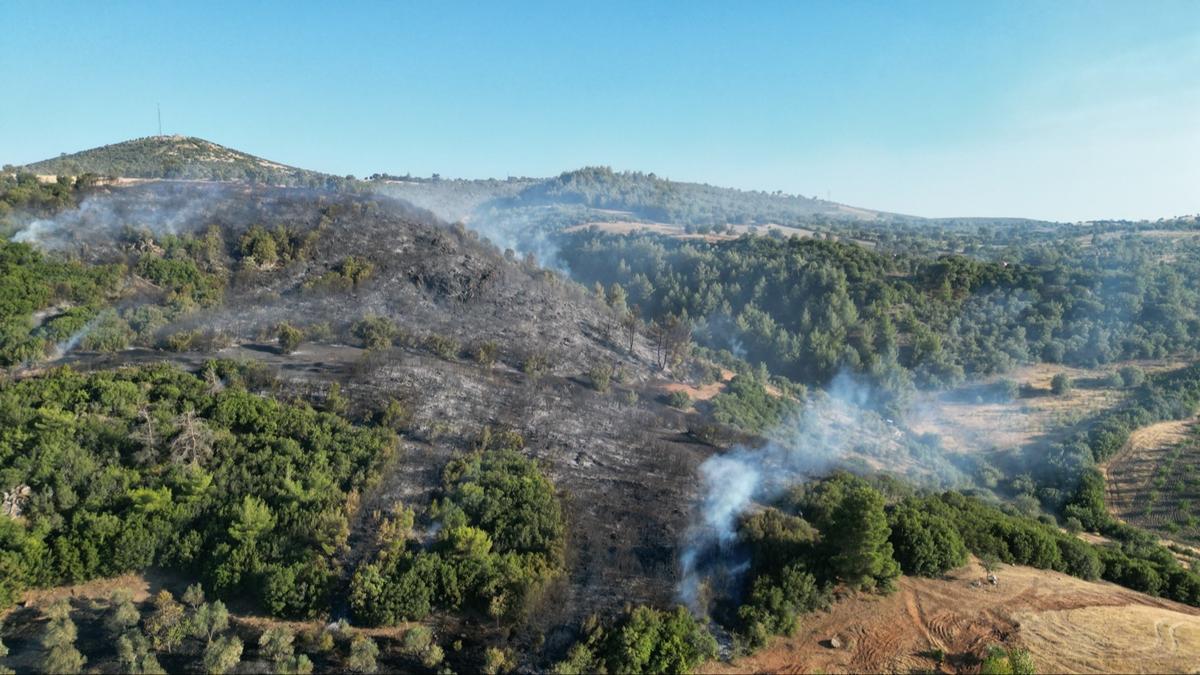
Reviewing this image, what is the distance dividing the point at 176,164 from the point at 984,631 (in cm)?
8071

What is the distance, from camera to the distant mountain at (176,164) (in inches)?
2502

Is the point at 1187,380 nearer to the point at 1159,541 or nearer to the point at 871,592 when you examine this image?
the point at 1159,541

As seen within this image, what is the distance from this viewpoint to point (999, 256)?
68750 millimetres

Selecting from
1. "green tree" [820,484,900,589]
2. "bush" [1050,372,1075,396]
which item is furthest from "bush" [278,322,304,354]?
"bush" [1050,372,1075,396]

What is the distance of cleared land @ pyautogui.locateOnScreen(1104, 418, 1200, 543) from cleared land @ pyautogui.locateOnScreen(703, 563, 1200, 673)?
14012 millimetres

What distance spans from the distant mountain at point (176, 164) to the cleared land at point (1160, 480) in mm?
68323

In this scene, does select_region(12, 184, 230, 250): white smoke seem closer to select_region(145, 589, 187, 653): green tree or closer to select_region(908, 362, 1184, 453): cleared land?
select_region(145, 589, 187, 653): green tree

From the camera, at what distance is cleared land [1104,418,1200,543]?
2830cm

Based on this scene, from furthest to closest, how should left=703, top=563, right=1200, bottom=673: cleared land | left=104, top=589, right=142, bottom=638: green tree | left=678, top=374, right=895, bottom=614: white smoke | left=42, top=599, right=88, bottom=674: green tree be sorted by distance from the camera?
left=678, top=374, right=895, bottom=614: white smoke → left=703, top=563, right=1200, bottom=673: cleared land → left=104, top=589, right=142, bottom=638: green tree → left=42, top=599, right=88, bottom=674: green tree

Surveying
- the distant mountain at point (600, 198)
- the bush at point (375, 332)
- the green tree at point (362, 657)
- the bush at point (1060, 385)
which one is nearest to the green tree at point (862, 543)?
the green tree at point (362, 657)

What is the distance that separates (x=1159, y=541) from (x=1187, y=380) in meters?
18.4

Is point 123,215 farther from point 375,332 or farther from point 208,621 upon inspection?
point 208,621

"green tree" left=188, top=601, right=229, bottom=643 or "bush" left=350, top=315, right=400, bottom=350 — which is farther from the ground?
"bush" left=350, top=315, right=400, bottom=350

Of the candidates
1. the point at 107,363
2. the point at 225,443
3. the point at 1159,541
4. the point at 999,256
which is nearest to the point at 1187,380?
the point at 1159,541
